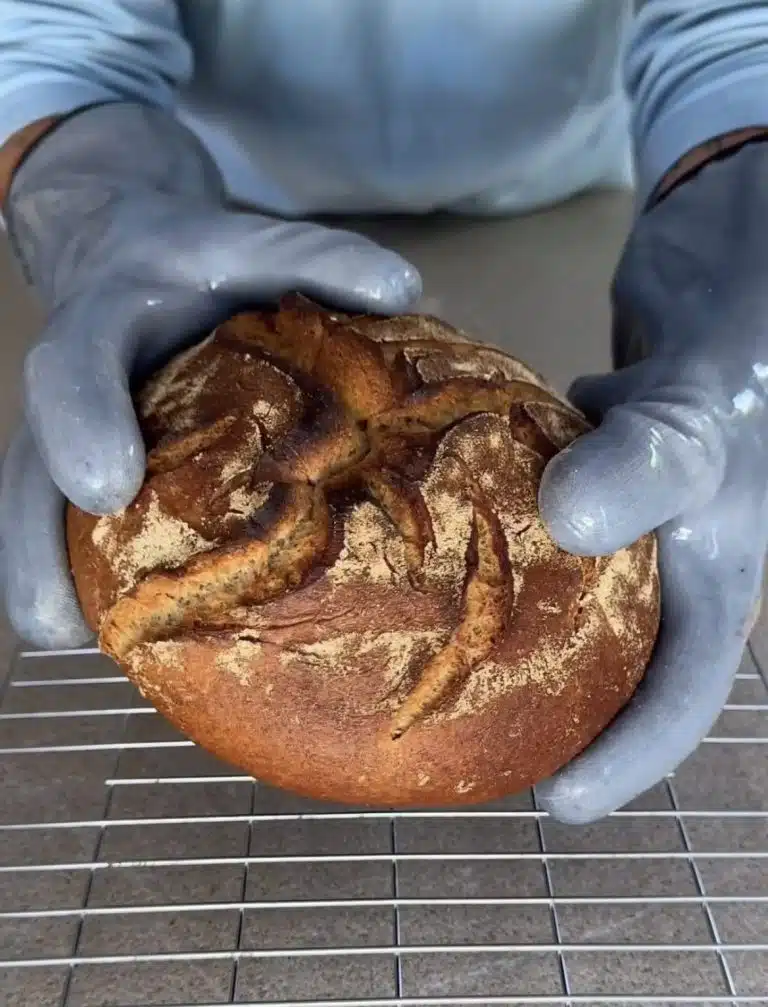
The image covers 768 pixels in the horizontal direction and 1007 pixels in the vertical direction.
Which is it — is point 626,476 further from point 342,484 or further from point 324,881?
point 324,881

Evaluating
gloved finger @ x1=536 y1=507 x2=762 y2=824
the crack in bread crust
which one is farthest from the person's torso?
gloved finger @ x1=536 y1=507 x2=762 y2=824

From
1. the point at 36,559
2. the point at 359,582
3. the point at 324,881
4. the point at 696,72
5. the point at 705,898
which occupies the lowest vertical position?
the point at 324,881

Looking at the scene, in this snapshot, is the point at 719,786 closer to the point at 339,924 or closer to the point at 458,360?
the point at 339,924

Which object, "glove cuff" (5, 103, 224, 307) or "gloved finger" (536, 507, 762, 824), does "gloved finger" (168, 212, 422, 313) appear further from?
"gloved finger" (536, 507, 762, 824)

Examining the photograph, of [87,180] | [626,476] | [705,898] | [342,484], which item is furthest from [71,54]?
[705,898]

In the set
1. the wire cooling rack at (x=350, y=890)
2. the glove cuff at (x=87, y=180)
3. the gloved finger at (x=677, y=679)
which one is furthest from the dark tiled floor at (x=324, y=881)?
the glove cuff at (x=87, y=180)
